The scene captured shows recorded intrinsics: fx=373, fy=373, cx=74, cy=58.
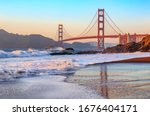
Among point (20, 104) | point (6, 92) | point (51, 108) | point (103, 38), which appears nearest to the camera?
point (51, 108)

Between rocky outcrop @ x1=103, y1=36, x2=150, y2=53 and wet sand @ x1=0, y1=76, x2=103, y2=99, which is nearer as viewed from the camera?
wet sand @ x1=0, y1=76, x2=103, y2=99

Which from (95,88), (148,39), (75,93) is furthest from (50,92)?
(148,39)

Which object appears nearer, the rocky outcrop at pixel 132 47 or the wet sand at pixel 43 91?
the wet sand at pixel 43 91

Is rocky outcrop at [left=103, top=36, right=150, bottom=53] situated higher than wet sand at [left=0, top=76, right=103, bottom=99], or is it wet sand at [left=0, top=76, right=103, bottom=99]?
rocky outcrop at [left=103, top=36, right=150, bottom=53]

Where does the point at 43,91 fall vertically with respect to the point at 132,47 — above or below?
below

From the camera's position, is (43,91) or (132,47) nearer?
(43,91)

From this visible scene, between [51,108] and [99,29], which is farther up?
[99,29]

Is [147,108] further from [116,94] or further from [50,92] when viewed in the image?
[50,92]

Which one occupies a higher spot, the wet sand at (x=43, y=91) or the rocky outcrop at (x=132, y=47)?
the rocky outcrop at (x=132, y=47)
